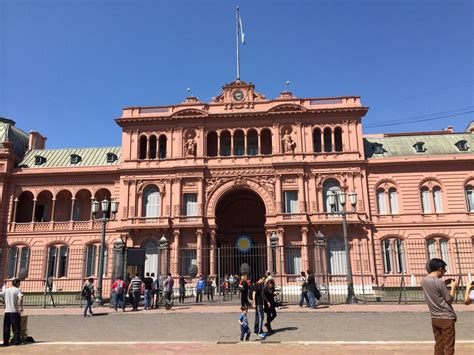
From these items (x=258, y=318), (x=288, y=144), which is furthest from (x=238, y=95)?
(x=258, y=318)

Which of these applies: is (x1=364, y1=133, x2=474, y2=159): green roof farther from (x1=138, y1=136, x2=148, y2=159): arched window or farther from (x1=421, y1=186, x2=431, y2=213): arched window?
(x1=138, y1=136, x2=148, y2=159): arched window

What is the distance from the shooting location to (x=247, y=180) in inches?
1447

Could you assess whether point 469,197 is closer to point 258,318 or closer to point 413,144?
point 413,144

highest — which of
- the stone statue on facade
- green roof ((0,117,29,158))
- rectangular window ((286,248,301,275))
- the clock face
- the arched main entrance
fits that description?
the clock face

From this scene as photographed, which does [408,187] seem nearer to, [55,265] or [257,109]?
[257,109]

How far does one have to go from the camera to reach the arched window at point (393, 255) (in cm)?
3412

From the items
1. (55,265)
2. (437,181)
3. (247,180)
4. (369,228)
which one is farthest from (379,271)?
(55,265)

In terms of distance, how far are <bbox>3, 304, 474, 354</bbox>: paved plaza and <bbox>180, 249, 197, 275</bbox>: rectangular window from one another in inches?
632

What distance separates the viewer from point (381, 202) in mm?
36094

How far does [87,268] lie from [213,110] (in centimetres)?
1952

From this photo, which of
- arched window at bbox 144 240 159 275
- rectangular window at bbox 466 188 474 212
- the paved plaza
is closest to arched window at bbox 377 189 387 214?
rectangular window at bbox 466 188 474 212

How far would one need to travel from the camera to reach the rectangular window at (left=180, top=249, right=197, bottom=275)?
34969 millimetres

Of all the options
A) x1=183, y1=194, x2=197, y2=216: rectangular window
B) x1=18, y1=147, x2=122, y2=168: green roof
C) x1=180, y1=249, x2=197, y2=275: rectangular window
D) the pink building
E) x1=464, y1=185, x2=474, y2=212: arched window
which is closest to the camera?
the pink building

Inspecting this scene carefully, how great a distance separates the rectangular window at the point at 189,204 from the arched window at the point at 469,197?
24.7 metres
